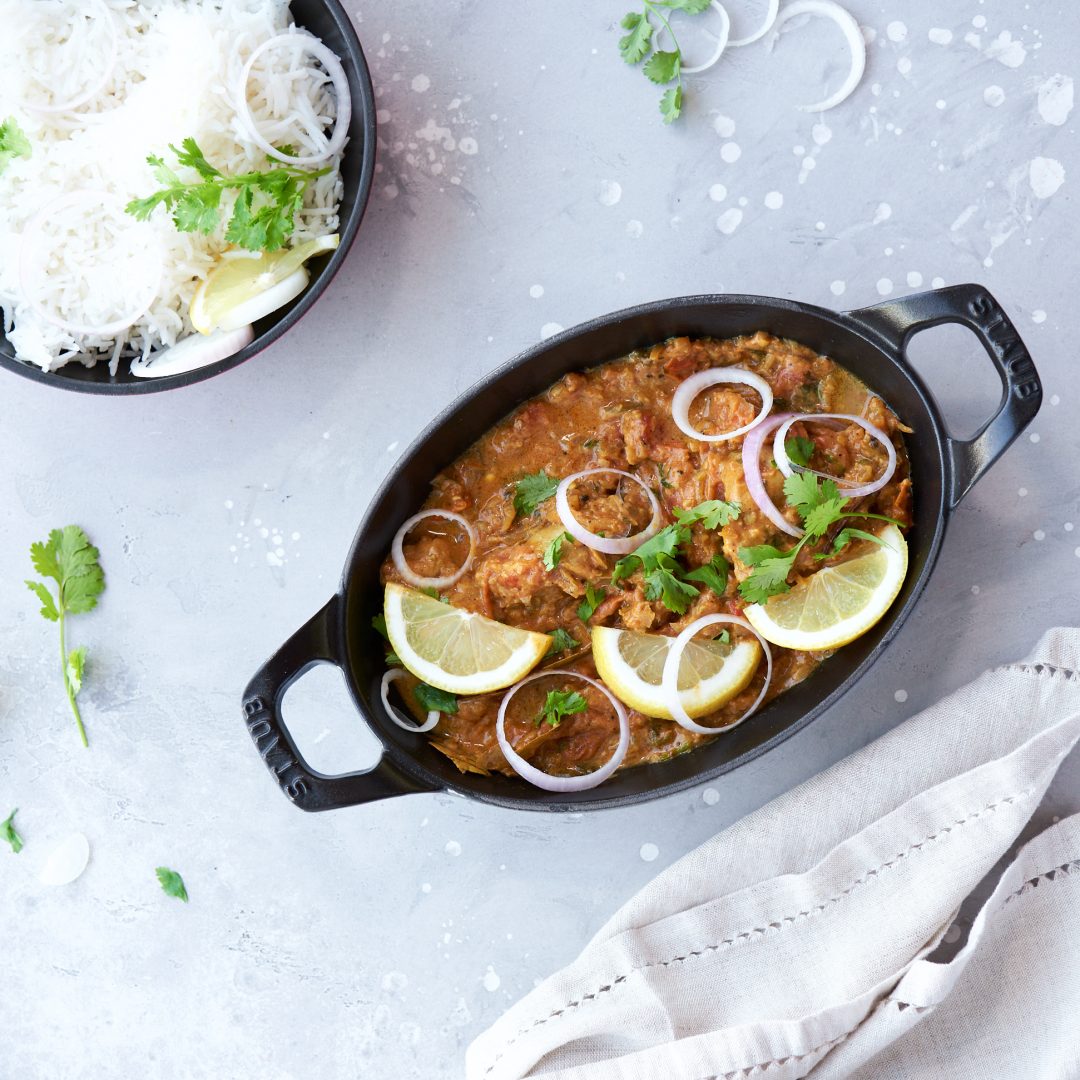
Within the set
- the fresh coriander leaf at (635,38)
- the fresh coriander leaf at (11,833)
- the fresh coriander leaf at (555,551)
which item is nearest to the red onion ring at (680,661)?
the fresh coriander leaf at (555,551)

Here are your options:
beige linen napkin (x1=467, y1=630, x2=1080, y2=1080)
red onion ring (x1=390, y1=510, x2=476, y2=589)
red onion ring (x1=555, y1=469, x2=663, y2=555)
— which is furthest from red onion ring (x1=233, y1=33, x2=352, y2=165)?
beige linen napkin (x1=467, y1=630, x2=1080, y2=1080)

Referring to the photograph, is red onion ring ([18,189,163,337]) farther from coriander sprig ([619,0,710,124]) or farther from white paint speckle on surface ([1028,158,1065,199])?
white paint speckle on surface ([1028,158,1065,199])

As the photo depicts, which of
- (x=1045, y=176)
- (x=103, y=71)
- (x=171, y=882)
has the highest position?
(x=103, y=71)

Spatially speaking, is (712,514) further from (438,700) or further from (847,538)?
(438,700)

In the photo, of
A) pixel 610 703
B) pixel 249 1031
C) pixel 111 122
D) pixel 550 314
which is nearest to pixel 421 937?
pixel 249 1031

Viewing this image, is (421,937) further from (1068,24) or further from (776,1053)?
(1068,24)

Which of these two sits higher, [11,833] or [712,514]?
[712,514]

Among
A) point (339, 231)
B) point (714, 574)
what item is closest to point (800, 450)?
point (714, 574)
